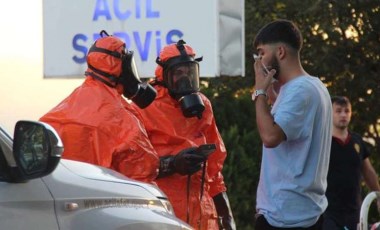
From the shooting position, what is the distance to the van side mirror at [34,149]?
3.97 m

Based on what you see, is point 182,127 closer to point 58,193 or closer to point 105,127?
point 105,127

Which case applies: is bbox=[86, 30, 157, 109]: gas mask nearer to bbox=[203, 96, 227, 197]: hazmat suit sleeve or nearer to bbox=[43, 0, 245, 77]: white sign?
bbox=[203, 96, 227, 197]: hazmat suit sleeve

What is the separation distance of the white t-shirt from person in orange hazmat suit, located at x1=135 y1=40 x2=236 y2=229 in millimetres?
650

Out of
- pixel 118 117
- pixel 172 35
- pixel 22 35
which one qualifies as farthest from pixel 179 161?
pixel 22 35

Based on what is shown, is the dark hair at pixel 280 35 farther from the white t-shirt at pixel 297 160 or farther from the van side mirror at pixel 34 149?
the van side mirror at pixel 34 149

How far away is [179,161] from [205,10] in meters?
2.63

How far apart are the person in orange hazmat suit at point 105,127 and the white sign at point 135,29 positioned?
7.80ft

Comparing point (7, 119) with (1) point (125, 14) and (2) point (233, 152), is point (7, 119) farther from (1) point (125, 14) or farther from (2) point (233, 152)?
(2) point (233, 152)

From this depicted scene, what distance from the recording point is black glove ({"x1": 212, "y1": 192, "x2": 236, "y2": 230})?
659 cm

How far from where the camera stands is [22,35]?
859 centimetres

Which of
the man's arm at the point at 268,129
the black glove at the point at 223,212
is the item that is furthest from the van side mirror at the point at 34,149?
the black glove at the point at 223,212

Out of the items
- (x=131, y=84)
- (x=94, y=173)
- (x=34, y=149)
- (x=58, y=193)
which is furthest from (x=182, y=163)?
(x=34, y=149)

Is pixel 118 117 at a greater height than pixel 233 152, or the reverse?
pixel 118 117

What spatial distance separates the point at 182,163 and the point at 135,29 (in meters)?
2.57
